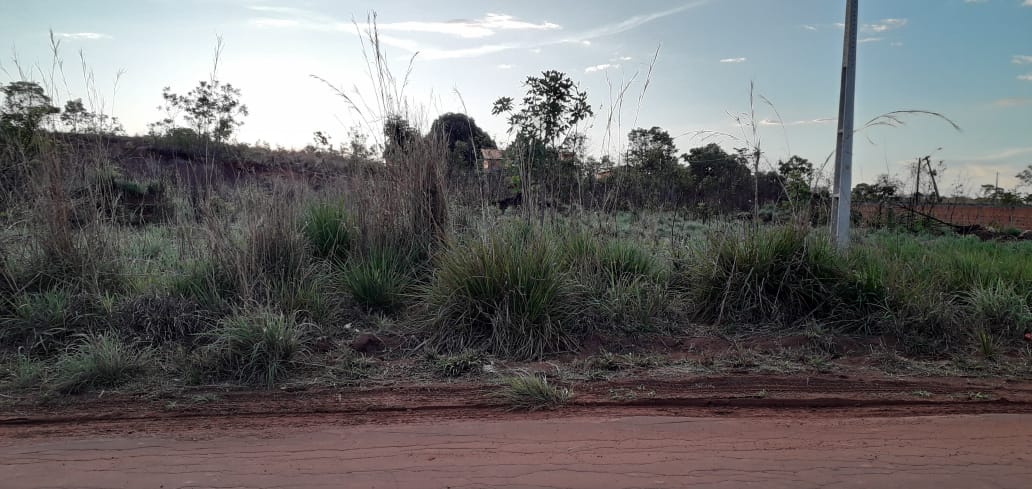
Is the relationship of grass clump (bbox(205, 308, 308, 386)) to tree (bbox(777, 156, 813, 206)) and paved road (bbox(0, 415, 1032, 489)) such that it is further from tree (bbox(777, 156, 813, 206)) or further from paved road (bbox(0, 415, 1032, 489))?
tree (bbox(777, 156, 813, 206))

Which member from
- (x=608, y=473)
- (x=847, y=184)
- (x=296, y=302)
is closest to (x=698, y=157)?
(x=847, y=184)

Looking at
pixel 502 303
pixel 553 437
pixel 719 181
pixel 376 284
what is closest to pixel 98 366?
pixel 376 284

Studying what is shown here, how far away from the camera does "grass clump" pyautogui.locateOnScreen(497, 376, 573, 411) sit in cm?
452

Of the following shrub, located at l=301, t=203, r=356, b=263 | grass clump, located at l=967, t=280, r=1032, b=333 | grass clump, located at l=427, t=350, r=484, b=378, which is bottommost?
grass clump, located at l=427, t=350, r=484, b=378

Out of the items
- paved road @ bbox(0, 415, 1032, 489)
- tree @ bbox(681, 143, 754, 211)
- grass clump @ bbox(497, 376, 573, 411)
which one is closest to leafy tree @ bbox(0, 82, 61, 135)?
paved road @ bbox(0, 415, 1032, 489)

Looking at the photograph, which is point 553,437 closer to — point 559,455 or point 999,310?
point 559,455

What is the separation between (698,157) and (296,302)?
1064 centimetres

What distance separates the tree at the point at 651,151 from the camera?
8922 mm

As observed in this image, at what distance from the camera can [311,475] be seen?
3473 millimetres

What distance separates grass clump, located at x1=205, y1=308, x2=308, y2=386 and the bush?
1.31m

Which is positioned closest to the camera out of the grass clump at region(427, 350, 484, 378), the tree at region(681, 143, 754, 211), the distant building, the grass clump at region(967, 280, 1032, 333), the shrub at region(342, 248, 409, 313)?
the grass clump at region(427, 350, 484, 378)

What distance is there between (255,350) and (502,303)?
215 centimetres

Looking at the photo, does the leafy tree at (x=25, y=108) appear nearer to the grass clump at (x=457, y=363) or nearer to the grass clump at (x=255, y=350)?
the grass clump at (x=255, y=350)

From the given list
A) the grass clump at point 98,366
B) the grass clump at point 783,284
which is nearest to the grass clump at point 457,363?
the grass clump at point 98,366
